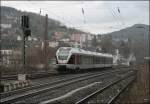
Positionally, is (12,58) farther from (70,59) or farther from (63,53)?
(70,59)

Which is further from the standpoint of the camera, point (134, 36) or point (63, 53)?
point (134, 36)

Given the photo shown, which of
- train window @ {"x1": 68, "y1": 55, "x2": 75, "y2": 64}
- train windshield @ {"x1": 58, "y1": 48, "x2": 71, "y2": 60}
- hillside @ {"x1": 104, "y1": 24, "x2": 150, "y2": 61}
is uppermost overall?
hillside @ {"x1": 104, "y1": 24, "x2": 150, "y2": 61}

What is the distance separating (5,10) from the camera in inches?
7293

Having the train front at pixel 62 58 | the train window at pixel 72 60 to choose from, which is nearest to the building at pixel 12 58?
the train front at pixel 62 58

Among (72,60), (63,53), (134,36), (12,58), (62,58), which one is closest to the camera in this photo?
(62,58)

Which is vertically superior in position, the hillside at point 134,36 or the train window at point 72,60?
the hillside at point 134,36

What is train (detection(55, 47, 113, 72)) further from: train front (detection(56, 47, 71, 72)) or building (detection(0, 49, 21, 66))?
building (detection(0, 49, 21, 66))

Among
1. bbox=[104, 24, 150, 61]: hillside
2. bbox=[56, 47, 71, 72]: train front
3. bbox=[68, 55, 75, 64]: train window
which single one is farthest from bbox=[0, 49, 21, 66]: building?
bbox=[104, 24, 150, 61]: hillside

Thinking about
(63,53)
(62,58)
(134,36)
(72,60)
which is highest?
(134,36)

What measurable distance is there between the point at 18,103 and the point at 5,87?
6.00 m

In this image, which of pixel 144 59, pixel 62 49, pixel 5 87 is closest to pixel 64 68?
pixel 62 49

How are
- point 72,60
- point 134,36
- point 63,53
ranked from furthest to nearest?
point 134,36 < point 72,60 < point 63,53

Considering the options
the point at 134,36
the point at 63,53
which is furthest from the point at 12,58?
the point at 134,36

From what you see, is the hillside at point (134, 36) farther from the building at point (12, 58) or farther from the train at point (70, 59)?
the building at point (12, 58)
